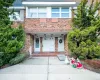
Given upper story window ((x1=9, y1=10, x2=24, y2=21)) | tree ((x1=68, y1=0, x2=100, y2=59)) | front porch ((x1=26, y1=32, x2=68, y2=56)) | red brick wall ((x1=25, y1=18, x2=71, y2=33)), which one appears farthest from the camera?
front porch ((x1=26, y1=32, x2=68, y2=56))

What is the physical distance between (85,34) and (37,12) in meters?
7.80

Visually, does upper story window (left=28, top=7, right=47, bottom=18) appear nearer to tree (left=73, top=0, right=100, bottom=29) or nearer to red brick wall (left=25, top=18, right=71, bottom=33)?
red brick wall (left=25, top=18, right=71, bottom=33)

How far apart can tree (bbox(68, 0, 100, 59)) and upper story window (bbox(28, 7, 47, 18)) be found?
17.8ft

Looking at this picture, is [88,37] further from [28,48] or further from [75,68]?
[28,48]

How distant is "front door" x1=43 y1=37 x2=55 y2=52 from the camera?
858 inches

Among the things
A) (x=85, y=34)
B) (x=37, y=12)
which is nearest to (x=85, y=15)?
(x=85, y=34)

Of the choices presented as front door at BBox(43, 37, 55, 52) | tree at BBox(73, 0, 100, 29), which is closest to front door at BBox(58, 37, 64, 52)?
front door at BBox(43, 37, 55, 52)

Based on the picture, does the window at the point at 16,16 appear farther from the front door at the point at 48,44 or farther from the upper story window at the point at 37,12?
the front door at the point at 48,44

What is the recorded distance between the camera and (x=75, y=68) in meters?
11.9

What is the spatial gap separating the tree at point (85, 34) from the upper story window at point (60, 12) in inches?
178

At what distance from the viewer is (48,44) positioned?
2183 centimetres

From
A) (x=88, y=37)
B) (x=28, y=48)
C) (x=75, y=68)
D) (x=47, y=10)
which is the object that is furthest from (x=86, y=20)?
(x=28, y=48)

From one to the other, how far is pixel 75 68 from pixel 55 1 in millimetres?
9401

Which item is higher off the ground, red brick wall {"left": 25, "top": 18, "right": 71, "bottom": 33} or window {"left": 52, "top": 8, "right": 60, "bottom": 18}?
window {"left": 52, "top": 8, "right": 60, "bottom": 18}
